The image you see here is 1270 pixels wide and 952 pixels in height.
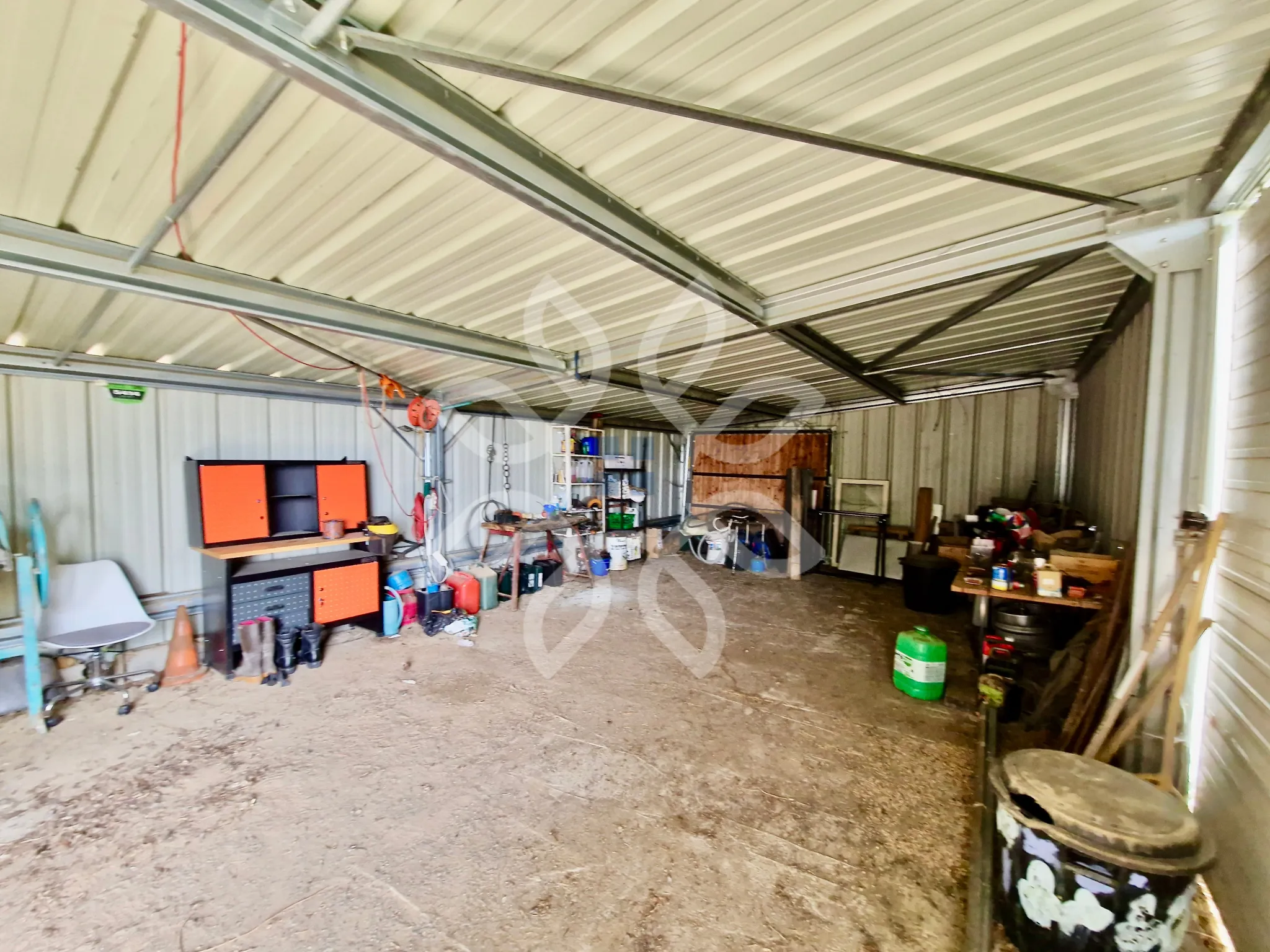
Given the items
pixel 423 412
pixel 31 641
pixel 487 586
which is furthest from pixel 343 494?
pixel 31 641

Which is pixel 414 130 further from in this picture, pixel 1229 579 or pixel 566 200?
pixel 1229 579

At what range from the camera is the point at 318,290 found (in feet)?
8.19

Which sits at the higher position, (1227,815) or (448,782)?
(1227,815)

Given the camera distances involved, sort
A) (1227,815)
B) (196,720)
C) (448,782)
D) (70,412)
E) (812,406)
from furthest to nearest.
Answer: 1. (812,406)
2. (70,412)
3. (196,720)
4. (448,782)
5. (1227,815)

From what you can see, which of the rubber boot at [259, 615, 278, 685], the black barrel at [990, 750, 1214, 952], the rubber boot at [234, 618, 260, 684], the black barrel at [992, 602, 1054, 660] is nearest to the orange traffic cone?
the rubber boot at [234, 618, 260, 684]

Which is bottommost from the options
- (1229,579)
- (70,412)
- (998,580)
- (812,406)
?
→ (998,580)

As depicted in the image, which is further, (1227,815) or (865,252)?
(865,252)

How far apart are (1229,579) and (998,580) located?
1.10m

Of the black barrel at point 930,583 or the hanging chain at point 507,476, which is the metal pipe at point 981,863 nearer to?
the black barrel at point 930,583

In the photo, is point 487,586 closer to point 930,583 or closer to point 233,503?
point 233,503

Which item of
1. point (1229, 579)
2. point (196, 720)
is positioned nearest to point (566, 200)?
point (1229, 579)

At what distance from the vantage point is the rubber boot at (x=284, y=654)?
3.28 m

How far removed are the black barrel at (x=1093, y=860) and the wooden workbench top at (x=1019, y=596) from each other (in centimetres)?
128

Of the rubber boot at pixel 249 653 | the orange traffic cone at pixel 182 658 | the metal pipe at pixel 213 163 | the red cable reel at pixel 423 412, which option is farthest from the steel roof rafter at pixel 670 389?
the orange traffic cone at pixel 182 658
